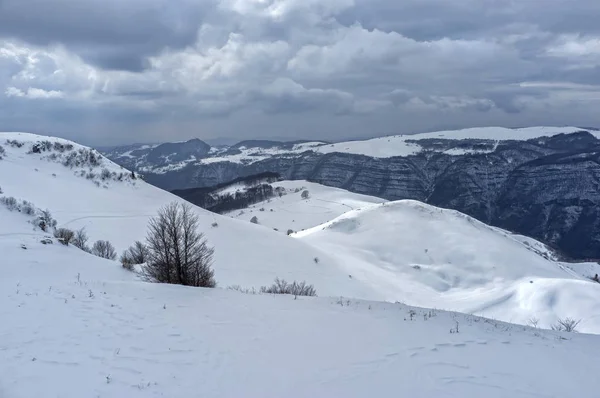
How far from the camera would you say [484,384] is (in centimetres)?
977

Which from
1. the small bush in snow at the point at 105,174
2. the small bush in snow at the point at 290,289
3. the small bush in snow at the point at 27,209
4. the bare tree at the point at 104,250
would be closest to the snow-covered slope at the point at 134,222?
the small bush in snow at the point at 105,174

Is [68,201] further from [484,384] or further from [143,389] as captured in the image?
[484,384]

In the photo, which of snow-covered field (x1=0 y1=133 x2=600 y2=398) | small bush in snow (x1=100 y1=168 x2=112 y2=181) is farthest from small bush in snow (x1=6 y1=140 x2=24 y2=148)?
snow-covered field (x1=0 y1=133 x2=600 y2=398)

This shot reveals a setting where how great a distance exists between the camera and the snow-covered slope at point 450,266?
167ft

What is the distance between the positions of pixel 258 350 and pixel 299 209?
148 m

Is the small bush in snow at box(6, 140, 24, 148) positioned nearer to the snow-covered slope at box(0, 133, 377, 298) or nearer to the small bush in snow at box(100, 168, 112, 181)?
the snow-covered slope at box(0, 133, 377, 298)

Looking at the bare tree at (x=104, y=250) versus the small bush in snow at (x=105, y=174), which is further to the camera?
the small bush in snow at (x=105, y=174)

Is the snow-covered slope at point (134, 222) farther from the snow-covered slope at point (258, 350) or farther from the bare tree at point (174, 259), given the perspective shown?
the snow-covered slope at point (258, 350)

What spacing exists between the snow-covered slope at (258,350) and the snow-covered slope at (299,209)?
11223cm

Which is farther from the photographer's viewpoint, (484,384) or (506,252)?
(506,252)

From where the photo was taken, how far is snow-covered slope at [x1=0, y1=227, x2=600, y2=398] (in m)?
9.30

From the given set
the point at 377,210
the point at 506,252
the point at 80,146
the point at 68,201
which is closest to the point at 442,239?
the point at 506,252

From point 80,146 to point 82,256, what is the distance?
69.7 m

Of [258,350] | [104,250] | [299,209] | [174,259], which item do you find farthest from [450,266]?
[299,209]
